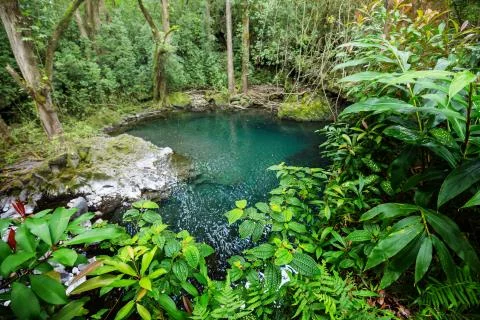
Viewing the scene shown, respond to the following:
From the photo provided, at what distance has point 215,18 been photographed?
1504 centimetres

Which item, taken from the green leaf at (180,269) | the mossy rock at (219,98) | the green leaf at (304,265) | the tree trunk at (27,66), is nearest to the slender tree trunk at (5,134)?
the tree trunk at (27,66)

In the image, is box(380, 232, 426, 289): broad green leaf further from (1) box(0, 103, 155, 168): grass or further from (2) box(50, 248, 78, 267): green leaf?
(1) box(0, 103, 155, 168): grass

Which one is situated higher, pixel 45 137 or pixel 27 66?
pixel 27 66

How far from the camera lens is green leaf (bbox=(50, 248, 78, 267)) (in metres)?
1.07

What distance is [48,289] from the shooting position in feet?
3.50

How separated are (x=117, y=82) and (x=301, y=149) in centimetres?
895

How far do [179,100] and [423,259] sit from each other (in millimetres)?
12645

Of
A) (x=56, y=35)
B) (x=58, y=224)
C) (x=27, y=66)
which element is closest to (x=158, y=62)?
(x=56, y=35)

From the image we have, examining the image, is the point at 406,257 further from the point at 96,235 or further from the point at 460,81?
the point at 96,235

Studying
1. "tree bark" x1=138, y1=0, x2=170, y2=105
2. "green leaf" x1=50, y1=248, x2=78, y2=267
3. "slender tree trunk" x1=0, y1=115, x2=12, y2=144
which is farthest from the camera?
"tree bark" x1=138, y1=0, x2=170, y2=105

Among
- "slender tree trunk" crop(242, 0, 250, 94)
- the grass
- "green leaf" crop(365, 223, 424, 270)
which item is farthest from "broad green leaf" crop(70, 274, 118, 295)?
"slender tree trunk" crop(242, 0, 250, 94)

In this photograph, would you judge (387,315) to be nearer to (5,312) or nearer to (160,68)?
(5,312)

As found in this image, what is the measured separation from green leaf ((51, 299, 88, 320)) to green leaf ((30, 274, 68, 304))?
0.11 m

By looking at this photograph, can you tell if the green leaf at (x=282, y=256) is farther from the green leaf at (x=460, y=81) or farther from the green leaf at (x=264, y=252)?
the green leaf at (x=460, y=81)
